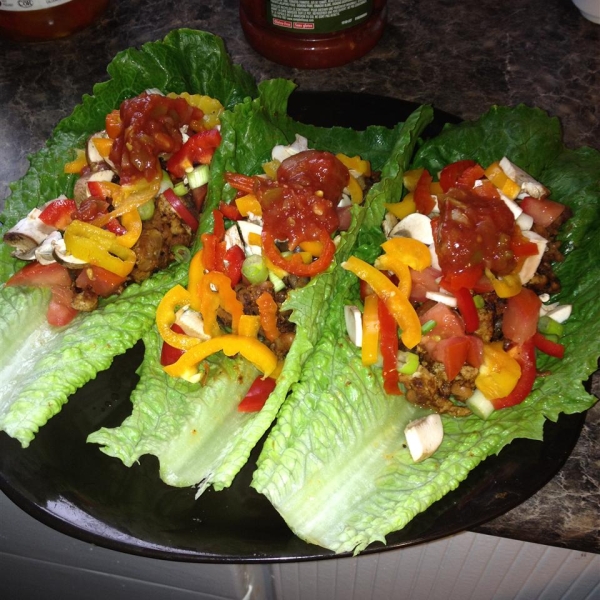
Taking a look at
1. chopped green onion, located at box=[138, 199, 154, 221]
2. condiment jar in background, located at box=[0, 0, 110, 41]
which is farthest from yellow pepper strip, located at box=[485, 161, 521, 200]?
condiment jar in background, located at box=[0, 0, 110, 41]

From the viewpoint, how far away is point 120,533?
159cm

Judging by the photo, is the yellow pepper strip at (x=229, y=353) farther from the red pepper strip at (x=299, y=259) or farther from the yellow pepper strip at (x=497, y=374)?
the yellow pepper strip at (x=497, y=374)

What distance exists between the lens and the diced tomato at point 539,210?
6.38 ft

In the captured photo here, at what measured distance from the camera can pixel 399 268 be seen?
5.88ft

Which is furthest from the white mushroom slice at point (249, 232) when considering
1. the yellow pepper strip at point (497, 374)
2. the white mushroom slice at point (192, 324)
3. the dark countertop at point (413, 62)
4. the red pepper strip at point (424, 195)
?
the dark countertop at point (413, 62)

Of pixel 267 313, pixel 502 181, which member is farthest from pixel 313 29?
pixel 267 313

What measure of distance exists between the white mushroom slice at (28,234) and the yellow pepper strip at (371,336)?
0.98m

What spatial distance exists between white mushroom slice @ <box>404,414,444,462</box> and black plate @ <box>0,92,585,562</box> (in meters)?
0.12

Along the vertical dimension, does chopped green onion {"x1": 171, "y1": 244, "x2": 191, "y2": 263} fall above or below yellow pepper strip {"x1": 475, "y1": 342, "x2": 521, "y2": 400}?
below

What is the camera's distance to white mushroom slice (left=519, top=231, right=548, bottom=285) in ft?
6.03

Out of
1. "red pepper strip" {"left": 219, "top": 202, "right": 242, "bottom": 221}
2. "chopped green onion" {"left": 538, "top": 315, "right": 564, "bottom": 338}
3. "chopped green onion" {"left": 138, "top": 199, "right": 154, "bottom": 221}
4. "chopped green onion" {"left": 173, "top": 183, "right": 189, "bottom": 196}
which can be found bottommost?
"chopped green onion" {"left": 538, "top": 315, "right": 564, "bottom": 338}

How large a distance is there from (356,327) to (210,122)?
861mm

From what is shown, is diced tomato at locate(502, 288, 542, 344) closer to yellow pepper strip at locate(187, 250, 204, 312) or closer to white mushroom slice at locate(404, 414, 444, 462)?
white mushroom slice at locate(404, 414, 444, 462)

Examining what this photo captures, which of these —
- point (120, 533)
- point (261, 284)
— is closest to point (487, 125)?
point (261, 284)
